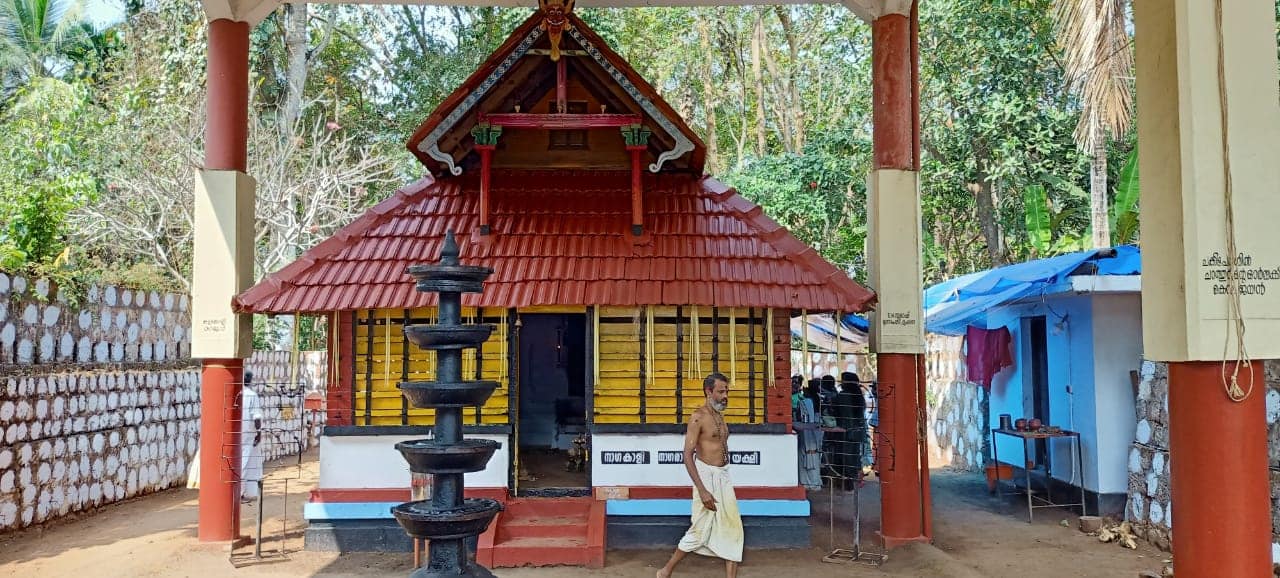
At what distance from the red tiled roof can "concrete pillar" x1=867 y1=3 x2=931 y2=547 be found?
54 centimetres

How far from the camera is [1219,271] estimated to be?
5270 millimetres

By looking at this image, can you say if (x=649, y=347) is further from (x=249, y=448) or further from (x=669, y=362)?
(x=249, y=448)

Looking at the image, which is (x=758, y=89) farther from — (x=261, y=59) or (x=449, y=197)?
(x=449, y=197)

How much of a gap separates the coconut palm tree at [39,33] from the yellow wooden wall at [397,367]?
802 inches

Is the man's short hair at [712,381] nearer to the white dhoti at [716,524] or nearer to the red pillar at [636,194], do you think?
the white dhoti at [716,524]

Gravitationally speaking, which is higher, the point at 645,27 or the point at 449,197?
the point at 645,27

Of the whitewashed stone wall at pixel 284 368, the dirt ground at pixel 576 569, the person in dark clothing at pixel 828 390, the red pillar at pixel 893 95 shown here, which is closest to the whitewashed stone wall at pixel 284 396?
the whitewashed stone wall at pixel 284 368

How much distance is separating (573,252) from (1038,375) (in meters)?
7.16

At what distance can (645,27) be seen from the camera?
82.1 feet

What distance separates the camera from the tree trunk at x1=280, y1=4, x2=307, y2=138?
65.8 ft

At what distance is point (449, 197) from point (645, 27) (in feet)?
52.6

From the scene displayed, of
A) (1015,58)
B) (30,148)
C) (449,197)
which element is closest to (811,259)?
(449,197)

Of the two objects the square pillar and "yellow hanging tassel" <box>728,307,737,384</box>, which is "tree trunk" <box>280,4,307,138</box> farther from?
"yellow hanging tassel" <box>728,307,737,384</box>

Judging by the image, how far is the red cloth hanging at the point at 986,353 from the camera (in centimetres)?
1316
